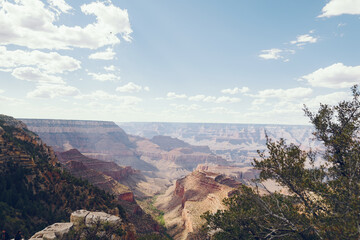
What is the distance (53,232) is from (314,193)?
28704 millimetres

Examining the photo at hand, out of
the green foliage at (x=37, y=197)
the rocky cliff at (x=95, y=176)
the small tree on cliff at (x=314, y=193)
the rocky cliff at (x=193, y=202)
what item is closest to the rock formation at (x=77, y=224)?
the green foliage at (x=37, y=197)

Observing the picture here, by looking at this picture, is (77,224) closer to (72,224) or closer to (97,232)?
(72,224)

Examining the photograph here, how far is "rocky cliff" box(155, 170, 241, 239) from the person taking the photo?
241 feet

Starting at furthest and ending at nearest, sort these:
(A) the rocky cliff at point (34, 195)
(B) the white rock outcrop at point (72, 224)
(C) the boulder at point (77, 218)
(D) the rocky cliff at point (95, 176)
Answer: (D) the rocky cliff at point (95, 176)
(A) the rocky cliff at point (34, 195)
(C) the boulder at point (77, 218)
(B) the white rock outcrop at point (72, 224)

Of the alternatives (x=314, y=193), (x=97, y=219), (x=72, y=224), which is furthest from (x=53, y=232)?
(x=314, y=193)

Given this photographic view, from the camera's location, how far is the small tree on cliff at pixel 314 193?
52.2ft

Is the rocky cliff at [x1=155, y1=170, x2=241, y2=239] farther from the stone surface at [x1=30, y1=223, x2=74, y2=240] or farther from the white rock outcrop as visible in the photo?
the stone surface at [x1=30, y1=223, x2=74, y2=240]

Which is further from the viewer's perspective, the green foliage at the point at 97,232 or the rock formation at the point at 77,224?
the green foliage at the point at 97,232

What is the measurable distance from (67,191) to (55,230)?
21.9 meters

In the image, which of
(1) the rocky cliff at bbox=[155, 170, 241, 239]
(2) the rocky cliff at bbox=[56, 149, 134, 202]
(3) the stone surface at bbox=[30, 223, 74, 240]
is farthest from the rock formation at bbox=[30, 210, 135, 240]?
(2) the rocky cliff at bbox=[56, 149, 134, 202]

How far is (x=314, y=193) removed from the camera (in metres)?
18.4

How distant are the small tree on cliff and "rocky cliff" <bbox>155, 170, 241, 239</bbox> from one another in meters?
45.6

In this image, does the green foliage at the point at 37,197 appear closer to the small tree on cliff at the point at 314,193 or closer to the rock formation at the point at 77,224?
the rock formation at the point at 77,224

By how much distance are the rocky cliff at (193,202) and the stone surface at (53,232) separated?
1805 inches
